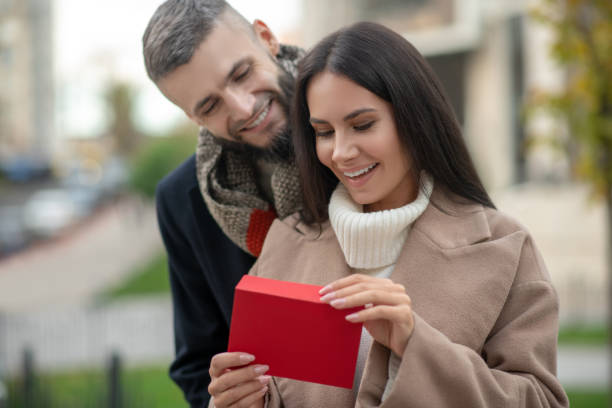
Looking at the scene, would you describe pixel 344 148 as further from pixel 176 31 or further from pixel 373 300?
pixel 176 31

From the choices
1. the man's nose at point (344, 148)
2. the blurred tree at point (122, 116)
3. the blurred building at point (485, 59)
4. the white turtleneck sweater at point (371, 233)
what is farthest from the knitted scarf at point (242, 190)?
the blurred tree at point (122, 116)

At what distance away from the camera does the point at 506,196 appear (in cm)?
1620

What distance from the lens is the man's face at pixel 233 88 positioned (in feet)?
7.82

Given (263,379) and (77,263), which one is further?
(77,263)

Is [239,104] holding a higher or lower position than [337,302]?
higher

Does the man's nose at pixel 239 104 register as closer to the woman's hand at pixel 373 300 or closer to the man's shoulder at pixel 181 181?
the man's shoulder at pixel 181 181

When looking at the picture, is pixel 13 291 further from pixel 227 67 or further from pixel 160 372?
pixel 227 67

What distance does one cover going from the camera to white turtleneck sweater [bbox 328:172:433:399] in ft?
6.56

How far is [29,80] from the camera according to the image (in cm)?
4809

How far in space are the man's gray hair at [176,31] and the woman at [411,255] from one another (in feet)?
1.54

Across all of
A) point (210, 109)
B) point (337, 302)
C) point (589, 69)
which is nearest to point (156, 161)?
point (589, 69)

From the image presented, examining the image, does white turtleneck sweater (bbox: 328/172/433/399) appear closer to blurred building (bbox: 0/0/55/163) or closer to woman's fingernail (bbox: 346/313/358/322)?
woman's fingernail (bbox: 346/313/358/322)

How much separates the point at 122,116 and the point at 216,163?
149ft

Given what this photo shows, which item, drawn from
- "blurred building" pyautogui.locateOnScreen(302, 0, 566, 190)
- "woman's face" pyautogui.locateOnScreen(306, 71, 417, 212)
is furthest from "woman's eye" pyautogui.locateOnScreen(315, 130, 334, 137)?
"blurred building" pyautogui.locateOnScreen(302, 0, 566, 190)
